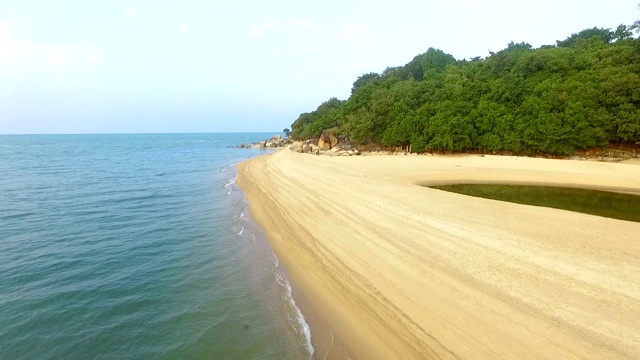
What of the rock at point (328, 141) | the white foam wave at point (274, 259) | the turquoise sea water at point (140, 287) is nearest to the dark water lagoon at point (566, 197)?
the white foam wave at point (274, 259)

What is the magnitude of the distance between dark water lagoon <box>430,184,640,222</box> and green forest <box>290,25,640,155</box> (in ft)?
39.0

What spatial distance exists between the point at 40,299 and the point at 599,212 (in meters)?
22.8

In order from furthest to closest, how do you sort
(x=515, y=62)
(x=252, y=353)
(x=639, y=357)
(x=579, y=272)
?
(x=515, y=62) → (x=579, y=272) → (x=252, y=353) → (x=639, y=357)

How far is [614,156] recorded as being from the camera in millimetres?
28906

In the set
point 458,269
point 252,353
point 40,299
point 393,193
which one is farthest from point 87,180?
point 458,269

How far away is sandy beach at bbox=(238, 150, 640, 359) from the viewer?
233 inches

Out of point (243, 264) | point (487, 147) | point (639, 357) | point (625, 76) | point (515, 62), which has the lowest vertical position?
point (243, 264)

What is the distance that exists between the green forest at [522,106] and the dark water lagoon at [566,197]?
468 inches

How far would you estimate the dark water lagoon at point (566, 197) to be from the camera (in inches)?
623

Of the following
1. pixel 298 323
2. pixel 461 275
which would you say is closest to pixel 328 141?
→ pixel 461 275

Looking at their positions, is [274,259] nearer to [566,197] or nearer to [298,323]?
[298,323]

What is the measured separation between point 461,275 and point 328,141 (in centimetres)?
4716

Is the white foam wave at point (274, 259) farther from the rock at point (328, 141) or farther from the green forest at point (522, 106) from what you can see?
the rock at point (328, 141)

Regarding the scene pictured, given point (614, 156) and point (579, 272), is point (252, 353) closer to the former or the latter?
point (579, 272)
